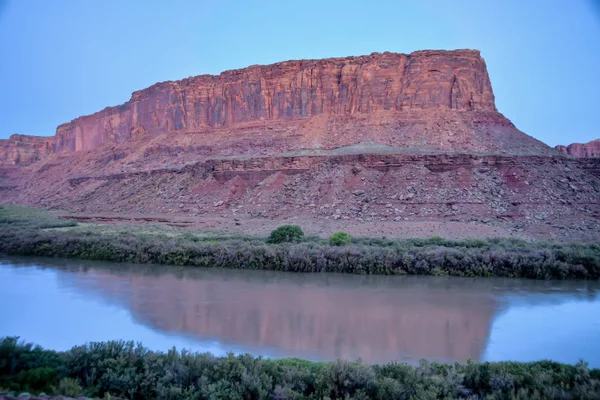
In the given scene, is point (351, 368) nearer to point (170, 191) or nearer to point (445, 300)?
point (445, 300)

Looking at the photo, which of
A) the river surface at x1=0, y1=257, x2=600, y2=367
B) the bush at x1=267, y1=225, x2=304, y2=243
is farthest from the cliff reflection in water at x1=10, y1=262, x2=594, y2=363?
the bush at x1=267, y1=225, x2=304, y2=243

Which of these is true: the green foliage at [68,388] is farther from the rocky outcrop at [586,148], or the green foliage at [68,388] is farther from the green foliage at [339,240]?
the rocky outcrop at [586,148]

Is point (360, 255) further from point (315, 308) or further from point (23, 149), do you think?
point (23, 149)

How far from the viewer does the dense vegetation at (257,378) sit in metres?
4.86

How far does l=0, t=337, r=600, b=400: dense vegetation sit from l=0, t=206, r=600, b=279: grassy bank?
29.9 feet

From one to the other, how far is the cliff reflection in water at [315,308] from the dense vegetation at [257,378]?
2.01 meters

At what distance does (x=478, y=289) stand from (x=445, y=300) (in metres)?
1.95

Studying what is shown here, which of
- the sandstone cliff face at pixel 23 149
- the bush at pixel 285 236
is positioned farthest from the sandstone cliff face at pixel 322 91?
the sandstone cliff face at pixel 23 149

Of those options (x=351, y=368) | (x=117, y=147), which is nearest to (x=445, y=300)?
(x=351, y=368)

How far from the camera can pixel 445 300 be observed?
11.3m

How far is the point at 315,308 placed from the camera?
34.3 ft

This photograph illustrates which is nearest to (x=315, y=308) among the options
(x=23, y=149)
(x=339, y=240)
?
(x=339, y=240)

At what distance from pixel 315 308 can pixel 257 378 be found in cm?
547

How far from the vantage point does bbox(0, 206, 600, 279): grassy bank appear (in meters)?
14.2
